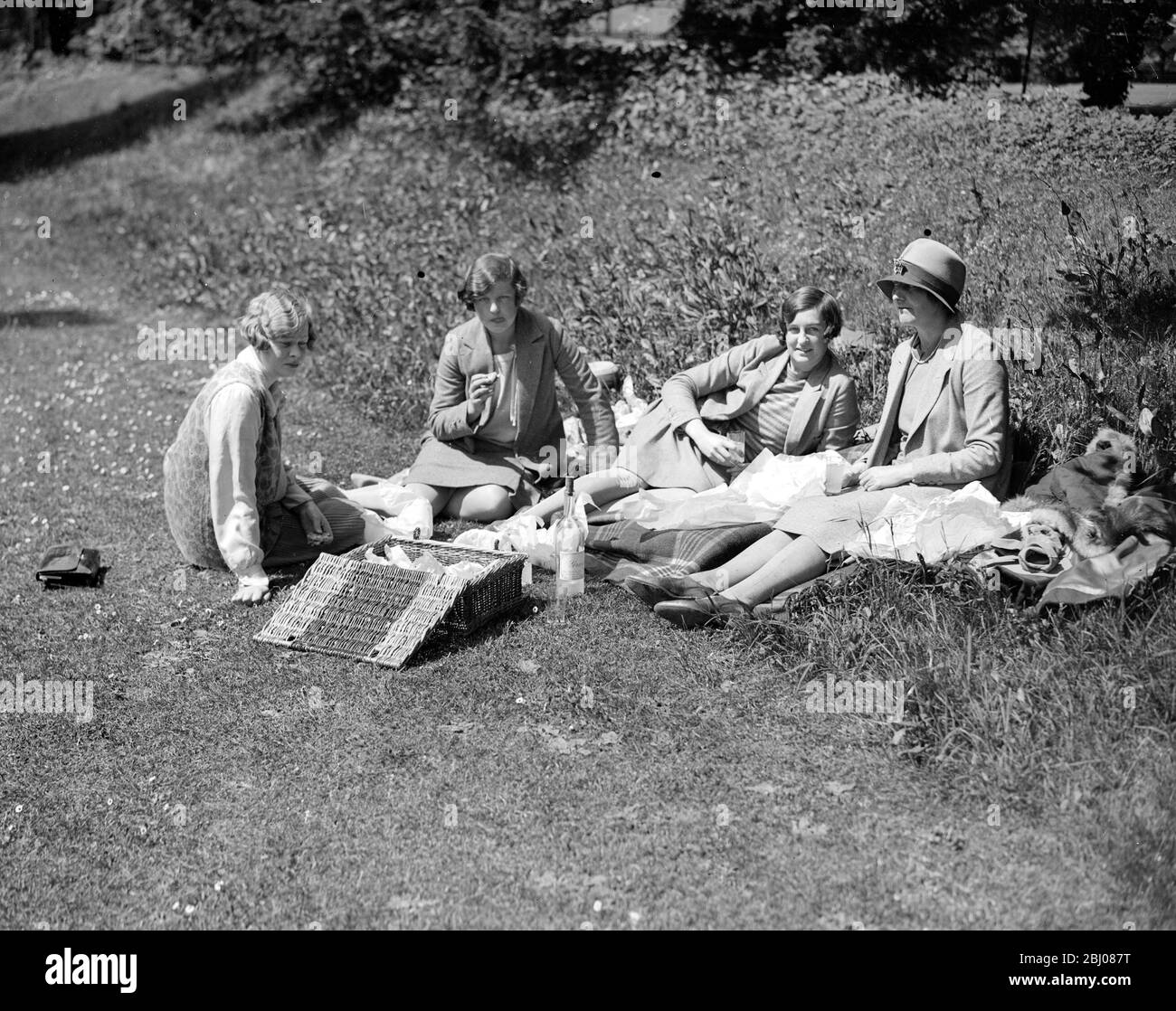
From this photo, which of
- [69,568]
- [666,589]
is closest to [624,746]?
[666,589]

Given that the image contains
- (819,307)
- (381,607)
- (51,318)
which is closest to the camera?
(381,607)

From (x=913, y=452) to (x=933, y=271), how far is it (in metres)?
0.86

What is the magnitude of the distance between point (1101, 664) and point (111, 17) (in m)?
22.3

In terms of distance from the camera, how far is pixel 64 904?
153 inches

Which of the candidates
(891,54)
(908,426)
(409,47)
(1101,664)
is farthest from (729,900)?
(409,47)

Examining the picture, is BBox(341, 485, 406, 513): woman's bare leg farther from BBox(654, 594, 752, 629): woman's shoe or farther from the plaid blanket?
BBox(654, 594, 752, 629): woman's shoe

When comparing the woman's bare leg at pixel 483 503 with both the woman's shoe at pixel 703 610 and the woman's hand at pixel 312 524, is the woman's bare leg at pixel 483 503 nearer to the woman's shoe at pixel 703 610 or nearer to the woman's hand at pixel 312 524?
the woman's hand at pixel 312 524

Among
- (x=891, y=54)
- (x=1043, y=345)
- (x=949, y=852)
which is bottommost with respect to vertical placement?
(x=949, y=852)

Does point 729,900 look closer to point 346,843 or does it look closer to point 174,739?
point 346,843

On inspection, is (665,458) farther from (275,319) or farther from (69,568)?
(69,568)

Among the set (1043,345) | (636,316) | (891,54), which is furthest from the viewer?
(891,54)

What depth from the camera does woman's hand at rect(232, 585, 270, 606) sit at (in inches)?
235

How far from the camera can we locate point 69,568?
6195mm

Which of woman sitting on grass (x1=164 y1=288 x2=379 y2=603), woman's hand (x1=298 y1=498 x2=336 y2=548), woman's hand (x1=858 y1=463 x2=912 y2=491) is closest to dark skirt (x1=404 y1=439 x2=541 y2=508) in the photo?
woman sitting on grass (x1=164 y1=288 x2=379 y2=603)
